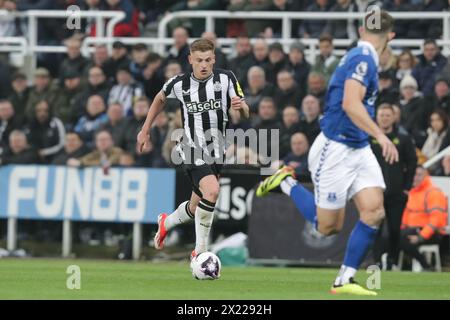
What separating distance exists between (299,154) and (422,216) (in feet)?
6.70

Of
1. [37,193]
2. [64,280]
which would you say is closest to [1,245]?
[37,193]

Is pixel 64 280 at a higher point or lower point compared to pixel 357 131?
lower

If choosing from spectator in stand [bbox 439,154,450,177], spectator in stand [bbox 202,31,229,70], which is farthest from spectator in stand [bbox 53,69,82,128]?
spectator in stand [bbox 439,154,450,177]

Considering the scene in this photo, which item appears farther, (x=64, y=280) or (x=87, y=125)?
(x=87, y=125)

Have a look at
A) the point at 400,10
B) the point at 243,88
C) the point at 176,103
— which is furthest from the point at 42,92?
the point at 400,10

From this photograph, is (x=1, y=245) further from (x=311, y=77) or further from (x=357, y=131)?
(x=357, y=131)

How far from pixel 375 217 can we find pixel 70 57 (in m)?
12.3

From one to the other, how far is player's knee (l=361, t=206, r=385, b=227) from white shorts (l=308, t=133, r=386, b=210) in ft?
0.79

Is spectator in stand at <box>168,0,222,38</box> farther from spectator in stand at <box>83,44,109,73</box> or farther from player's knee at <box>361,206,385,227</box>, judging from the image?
player's knee at <box>361,206,385,227</box>

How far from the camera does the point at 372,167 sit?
12031 millimetres

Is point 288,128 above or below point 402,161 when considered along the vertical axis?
above

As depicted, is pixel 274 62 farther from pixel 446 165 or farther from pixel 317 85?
pixel 446 165

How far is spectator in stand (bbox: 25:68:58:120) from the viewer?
22594 mm

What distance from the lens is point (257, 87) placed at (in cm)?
2078
